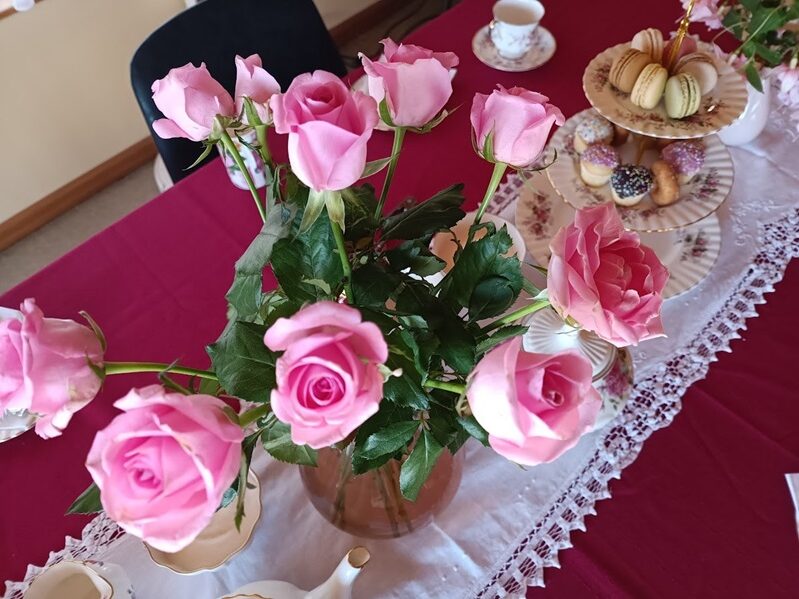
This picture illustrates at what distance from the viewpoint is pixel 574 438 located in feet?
1.06

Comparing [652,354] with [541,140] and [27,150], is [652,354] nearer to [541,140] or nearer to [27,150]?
[541,140]

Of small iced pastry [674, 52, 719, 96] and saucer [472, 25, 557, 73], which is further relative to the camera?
saucer [472, 25, 557, 73]

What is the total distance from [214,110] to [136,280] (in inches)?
19.3

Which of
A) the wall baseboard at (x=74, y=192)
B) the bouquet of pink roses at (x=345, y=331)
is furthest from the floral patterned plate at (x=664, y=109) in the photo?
the wall baseboard at (x=74, y=192)

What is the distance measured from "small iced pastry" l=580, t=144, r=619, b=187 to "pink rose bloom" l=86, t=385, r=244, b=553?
61 centimetres

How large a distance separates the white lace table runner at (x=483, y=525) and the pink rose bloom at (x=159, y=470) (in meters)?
0.37

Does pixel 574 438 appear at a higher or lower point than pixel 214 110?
lower

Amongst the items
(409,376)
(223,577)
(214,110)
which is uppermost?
(214,110)

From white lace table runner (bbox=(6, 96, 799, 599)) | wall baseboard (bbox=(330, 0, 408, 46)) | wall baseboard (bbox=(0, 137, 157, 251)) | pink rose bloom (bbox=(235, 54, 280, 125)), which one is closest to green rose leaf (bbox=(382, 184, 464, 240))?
pink rose bloom (bbox=(235, 54, 280, 125))

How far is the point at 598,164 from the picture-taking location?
767mm

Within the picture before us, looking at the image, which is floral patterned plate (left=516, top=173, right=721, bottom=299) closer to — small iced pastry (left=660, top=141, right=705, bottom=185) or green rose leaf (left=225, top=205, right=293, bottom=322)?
small iced pastry (left=660, top=141, right=705, bottom=185)

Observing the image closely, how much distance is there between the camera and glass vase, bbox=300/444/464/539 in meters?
0.58

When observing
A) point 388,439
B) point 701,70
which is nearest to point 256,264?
point 388,439

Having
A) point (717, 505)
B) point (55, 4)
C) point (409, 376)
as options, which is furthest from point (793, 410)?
point (55, 4)
